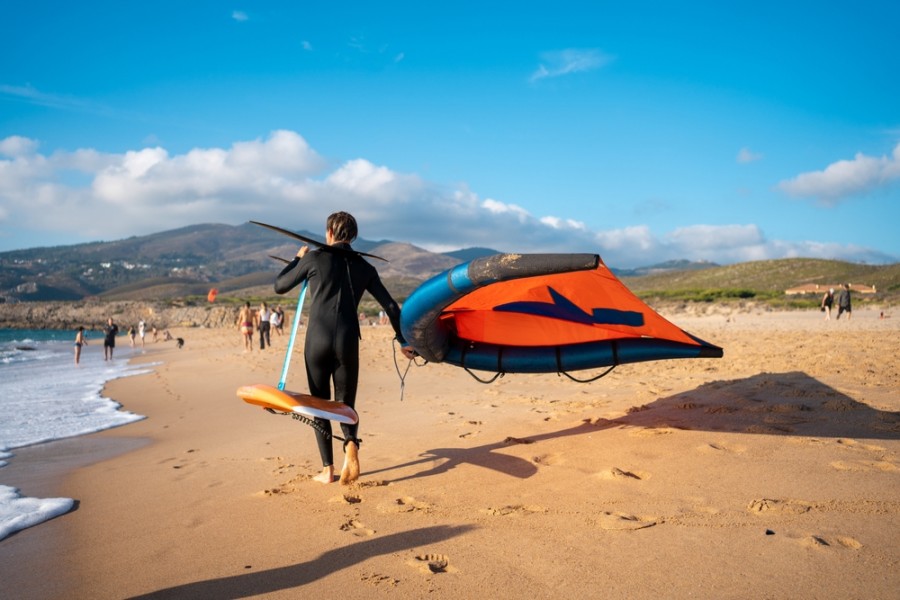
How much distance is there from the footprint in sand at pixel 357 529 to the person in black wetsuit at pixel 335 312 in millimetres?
781

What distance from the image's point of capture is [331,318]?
3.93 metres

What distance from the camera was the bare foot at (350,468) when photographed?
411cm

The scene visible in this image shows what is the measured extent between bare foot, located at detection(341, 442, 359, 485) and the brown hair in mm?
1587

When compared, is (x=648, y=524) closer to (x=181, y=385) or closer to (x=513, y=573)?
(x=513, y=573)

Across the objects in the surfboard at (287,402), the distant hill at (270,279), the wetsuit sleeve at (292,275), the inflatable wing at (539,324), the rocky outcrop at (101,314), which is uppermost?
the distant hill at (270,279)

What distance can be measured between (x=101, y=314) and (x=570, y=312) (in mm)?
91101

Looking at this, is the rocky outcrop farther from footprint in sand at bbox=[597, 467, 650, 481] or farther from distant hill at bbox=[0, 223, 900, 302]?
footprint in sand at bbox=[597, 467, 650, 481]

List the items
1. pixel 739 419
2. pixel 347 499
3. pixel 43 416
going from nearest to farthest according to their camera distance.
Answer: pixel 347 499 < pixel 739 419 < pixel 43 416

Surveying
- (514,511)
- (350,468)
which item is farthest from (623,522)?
(350,468)

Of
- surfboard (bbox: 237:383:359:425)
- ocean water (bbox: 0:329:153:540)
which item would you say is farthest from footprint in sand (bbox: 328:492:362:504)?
ocean water (bbox: 0:329:153:540)

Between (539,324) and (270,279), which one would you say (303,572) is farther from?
(270,279)

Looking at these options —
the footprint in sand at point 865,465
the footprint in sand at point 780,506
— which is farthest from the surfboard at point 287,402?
the footprint in sand at point 865,465

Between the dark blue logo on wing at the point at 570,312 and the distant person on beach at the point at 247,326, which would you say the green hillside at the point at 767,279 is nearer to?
the distant person on beach at the point at 247,326

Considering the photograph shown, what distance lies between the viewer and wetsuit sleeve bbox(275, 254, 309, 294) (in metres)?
3.99
